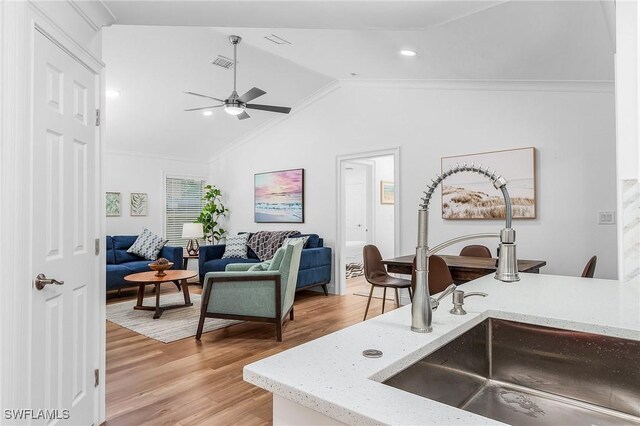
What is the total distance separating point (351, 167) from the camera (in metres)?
8.70

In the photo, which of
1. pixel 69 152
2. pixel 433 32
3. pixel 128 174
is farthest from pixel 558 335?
pixel 128 174

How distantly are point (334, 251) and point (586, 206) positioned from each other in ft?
10.7

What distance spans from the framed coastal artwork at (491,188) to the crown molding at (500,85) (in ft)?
2.18

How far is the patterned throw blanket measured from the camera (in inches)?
247

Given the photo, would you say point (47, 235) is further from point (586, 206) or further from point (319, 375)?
point (586, 206)

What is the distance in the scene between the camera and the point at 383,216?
861 cm

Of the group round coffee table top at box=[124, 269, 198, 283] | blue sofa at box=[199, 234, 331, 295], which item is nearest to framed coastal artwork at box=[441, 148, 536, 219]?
blue sofa at box=[199, 234, 331, 295]

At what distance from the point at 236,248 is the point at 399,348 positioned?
578cm

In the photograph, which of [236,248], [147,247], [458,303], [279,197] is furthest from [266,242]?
[458,303]

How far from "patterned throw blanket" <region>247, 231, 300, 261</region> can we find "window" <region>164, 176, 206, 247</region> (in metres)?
1.90

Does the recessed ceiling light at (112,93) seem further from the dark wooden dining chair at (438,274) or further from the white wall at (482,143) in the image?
the dark wooden dining chair at (438,274)

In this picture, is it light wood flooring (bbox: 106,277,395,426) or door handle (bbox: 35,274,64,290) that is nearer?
door handle (bbox: 35,274,64,290)

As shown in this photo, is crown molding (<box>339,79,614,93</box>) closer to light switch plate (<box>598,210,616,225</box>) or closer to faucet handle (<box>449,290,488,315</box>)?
light switch plate (<box>598,210,616,225</box>)

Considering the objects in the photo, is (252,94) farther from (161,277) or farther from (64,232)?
(64,232)
